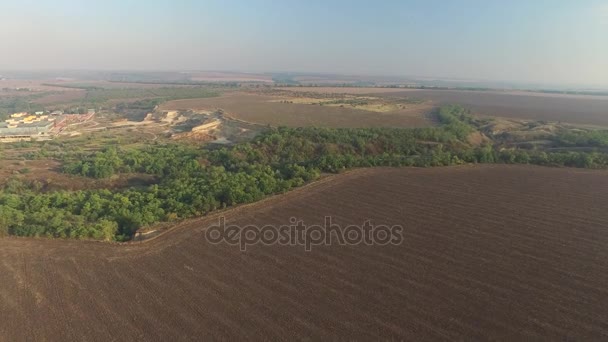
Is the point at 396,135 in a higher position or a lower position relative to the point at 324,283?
higher

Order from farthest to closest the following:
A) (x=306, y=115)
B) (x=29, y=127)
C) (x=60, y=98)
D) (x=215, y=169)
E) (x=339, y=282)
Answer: (x=60, y=98) < (x=306, y=115) < (x=29, y=127) < (x=215, y=169) < (x=339, y=282)

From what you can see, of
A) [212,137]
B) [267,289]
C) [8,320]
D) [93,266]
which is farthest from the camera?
[212,137]

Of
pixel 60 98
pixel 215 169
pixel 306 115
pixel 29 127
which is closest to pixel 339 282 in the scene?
A: pixel 215 169

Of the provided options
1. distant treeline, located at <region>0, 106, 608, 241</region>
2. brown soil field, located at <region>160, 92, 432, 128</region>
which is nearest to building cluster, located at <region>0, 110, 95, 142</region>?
distant treeline, located at <region>0, 106, 608, 241</region>

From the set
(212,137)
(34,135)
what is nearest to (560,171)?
(212,137)

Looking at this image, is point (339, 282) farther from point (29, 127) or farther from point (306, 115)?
point (29, 127)

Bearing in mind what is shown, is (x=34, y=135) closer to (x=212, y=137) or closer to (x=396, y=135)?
(x=212, y=137)

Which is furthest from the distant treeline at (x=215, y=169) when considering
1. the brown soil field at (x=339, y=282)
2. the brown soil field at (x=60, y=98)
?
the brown soil field at (x=60, y=98)
